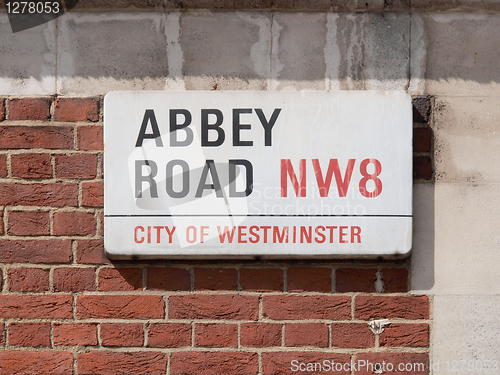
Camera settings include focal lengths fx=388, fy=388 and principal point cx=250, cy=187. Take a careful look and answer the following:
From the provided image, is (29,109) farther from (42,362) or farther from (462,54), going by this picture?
(462,54)

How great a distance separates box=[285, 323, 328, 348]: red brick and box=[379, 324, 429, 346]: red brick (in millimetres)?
195

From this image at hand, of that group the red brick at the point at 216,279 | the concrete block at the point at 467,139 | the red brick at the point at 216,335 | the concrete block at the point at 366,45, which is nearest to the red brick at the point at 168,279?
the red brick at the point at 216,279

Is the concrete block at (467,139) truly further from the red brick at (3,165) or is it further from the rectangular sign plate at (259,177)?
the red brick at (3,165)

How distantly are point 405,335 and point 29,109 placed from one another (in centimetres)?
148

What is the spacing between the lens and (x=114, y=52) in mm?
1317

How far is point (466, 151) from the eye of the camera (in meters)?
1.31

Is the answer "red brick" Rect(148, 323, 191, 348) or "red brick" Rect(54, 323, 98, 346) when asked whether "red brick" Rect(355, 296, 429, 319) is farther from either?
"red brick" Rect(54, 323, 98, 346)

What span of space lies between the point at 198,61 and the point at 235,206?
51cm

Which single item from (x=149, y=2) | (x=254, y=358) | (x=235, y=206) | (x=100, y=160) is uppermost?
(x=149, y=2)

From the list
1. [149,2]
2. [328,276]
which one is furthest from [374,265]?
[149,2]

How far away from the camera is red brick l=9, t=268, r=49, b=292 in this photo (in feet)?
4.27

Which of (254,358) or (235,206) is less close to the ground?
(235,206)

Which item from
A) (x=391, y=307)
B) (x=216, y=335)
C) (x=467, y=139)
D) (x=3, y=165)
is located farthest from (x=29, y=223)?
(x=467, y=139)

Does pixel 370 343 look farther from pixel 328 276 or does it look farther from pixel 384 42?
pixel 384 42
